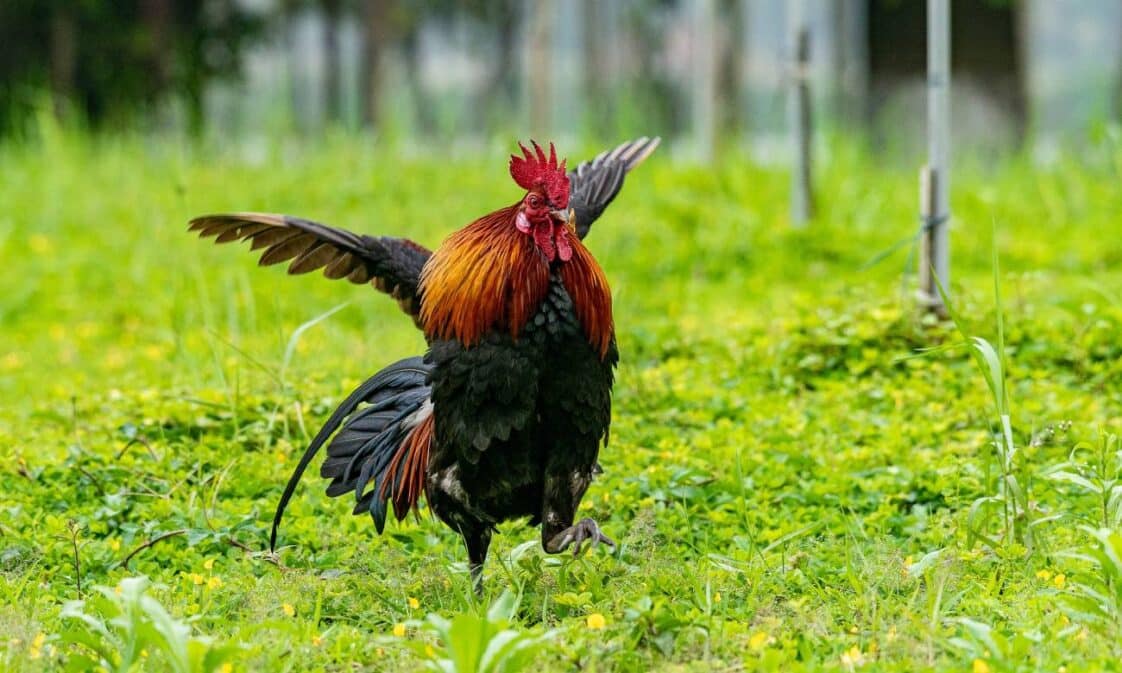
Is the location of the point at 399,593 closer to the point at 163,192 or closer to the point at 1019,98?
the point at 163,192

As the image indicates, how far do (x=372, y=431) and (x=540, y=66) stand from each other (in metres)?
6.69

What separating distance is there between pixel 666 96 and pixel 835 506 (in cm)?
1417

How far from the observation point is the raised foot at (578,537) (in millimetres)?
3559

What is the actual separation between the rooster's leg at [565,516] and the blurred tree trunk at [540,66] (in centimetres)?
704

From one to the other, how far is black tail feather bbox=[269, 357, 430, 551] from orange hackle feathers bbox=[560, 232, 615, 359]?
0.61 meters

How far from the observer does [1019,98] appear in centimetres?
1261

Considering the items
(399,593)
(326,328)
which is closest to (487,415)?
(399,593)

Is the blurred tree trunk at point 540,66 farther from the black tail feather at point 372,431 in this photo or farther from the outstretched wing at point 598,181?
the black tail feather at point 372,431

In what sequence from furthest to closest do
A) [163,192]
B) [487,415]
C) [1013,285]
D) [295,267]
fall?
[163,192]
[1013,285]
[295,267]
[487,415]

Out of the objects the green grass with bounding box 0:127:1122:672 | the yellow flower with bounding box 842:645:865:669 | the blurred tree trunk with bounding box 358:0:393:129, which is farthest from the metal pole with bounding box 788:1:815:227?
the blurred tree trunk with bounding box 358:0:393:129

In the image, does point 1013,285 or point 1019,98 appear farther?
point 1019,98

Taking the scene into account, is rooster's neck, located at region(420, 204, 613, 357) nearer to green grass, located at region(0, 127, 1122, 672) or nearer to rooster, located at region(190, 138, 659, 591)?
rooster, located at region(190, 138, 659, 591)

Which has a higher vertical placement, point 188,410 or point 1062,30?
point 1062,30

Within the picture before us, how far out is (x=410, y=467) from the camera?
3.85 metres
